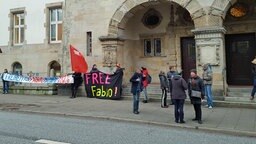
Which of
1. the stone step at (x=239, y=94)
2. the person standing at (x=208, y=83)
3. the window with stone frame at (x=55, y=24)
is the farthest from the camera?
the window with stone frame at (x=55, y=24)

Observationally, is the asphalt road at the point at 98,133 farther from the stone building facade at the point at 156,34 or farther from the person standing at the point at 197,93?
the stone building facade at the point at 156,34

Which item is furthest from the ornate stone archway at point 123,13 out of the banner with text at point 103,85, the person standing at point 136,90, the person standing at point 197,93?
the person standing at point 197,93

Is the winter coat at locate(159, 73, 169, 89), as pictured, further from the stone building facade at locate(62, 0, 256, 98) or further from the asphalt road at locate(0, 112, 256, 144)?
the asphalt road at locate(0, 112, 256, 144)

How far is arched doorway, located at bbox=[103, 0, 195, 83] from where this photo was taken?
17.7 meters

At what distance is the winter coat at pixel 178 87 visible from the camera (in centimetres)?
1032

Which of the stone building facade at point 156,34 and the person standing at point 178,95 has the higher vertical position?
the stone building facade at point 156,34

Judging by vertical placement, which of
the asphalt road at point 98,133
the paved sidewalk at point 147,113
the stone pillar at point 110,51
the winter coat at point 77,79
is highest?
the stone pillar at point 110,51

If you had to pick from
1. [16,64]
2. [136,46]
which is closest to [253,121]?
[136,46]

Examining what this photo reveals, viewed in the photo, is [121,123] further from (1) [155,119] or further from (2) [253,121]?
Answer: (2) [253,121]

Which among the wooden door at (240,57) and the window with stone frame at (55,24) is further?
the window with stone frame at (55,24)

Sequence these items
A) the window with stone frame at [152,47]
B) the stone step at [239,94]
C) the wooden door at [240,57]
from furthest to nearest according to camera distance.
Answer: the window with stone frame at [152,47]
the wooden door at [240,57]
the stone step at [239,94]

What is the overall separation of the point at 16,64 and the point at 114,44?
9190mm

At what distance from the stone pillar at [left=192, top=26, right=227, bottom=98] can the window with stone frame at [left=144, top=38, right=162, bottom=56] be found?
457cm

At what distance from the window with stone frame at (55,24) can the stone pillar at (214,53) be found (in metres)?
10.3
